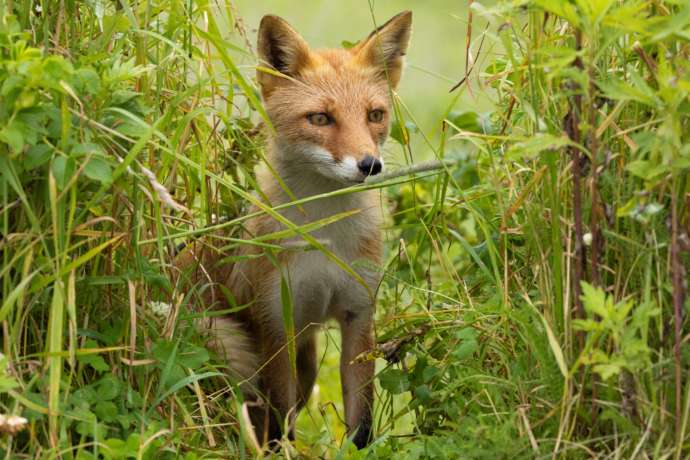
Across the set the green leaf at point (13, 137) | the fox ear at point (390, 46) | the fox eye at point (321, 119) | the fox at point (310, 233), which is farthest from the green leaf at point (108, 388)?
the fox ear at point (390, 46)

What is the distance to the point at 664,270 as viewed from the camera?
9.93 ft

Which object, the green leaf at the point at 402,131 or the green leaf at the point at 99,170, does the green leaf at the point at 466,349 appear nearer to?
the green leaf at the point at 402,131

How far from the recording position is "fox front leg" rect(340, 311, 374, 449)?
Result: 4.55 metres

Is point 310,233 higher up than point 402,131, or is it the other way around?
point 402,131

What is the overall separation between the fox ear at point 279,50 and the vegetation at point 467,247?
1.74 ft

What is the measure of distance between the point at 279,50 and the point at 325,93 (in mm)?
277

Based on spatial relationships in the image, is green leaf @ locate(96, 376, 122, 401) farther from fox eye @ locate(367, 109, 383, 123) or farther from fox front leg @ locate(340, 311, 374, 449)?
fox eye @ locate(367, 109, 383, 123)

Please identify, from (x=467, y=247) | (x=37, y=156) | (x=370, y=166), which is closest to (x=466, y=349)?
(x=467, y=247)

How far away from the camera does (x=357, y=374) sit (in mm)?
4594

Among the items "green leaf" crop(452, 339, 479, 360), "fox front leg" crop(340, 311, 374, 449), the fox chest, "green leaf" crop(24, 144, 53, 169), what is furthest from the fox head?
"green leaf" crop(24, 144, 53, 169)

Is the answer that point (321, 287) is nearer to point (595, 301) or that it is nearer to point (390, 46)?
point (390, 46)

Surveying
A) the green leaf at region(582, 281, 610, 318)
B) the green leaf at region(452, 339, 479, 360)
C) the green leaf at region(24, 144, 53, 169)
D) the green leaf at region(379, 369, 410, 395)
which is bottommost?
the green leaf at region(379, 369, 410, 395)

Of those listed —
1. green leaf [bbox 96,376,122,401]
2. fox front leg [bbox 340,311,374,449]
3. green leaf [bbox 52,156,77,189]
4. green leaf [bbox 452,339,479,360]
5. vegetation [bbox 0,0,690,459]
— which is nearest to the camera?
vegetation [bbox 0,0,690,459]

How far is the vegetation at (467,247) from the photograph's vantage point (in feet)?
9.46
